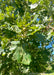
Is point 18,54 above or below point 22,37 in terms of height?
below

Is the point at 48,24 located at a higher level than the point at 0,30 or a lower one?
higher

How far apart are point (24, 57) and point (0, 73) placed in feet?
1.86

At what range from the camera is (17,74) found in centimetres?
170

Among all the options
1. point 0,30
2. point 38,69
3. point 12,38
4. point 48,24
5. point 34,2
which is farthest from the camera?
point 38,69

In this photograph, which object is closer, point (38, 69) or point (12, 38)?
point (12, 38)

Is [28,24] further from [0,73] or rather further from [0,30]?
[0,73]

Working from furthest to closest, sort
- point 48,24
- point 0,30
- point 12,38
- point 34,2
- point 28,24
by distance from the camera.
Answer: point 0,30 → point 48,24 → point 34,2 → point 12,38 → point 28,24

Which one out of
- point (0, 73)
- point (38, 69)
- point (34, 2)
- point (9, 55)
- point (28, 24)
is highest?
point (34, 2)

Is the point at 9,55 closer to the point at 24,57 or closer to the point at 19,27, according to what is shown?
the point at 24,57

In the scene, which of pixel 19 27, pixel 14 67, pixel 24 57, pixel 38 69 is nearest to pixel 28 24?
pixel 19 27

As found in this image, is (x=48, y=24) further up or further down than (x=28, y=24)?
further down

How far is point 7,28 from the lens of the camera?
1.41 metres

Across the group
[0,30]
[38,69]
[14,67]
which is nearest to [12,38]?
[0,30]

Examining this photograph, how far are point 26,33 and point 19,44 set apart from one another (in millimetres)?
161
